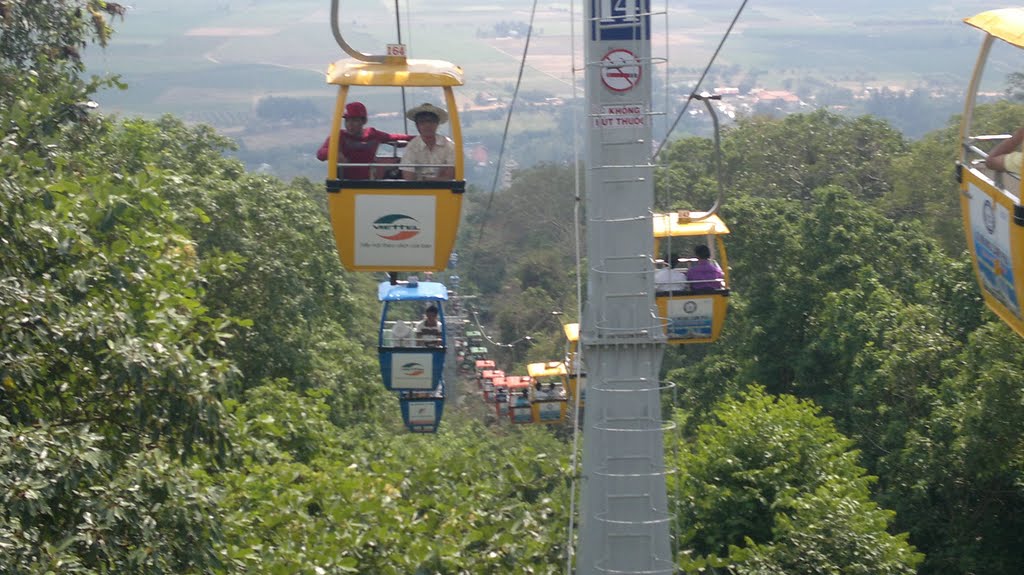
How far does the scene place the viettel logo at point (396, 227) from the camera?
10.9 meters

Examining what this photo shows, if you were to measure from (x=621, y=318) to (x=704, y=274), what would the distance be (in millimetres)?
5292

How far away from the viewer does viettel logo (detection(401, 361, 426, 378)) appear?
55.2 ft

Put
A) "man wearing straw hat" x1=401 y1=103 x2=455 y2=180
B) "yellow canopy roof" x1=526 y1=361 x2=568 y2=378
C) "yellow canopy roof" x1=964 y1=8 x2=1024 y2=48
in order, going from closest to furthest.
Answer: "yellow canopy roof" x1=964 y1=8 x2=1024 y2=48 → "man wearing straw hat" x1=401 y1=103 x2=455 y2=180 → "yellow canopy roof" x1=526 y1=361 x2=568 y2=378

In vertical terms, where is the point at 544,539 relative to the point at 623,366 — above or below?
below

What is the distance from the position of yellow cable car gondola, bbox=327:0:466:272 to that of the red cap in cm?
34

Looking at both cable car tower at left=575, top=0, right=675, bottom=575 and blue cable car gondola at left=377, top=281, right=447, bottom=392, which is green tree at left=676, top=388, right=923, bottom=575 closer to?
blue cable car gondola at left=377, top=281, right=447, bottom=392

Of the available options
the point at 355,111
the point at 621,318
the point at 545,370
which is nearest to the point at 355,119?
the point at 355,111

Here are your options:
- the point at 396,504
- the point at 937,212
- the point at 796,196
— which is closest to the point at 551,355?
the point at 796,196

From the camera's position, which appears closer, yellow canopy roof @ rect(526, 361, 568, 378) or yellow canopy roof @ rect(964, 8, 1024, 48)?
yellow canopy roof @ rect(964, 8, 1024, 48)

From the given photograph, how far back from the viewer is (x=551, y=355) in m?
47.0

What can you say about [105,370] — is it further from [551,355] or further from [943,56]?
[943,56]

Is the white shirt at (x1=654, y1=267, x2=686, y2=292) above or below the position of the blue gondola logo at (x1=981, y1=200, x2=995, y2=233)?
below

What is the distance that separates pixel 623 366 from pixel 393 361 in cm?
679

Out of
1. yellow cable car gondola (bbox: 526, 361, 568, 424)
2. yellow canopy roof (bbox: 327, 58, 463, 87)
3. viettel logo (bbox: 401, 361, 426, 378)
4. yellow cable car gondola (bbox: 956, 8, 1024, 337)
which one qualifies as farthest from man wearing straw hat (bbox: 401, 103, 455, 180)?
yellow cable car gondola (bbox: 526, 361, 568, 424)
